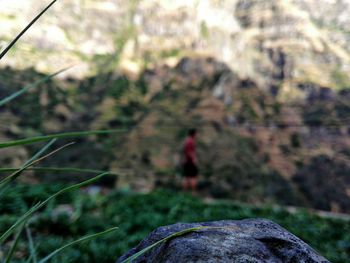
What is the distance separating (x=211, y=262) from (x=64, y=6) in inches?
2087

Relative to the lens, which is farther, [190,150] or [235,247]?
[190,150]

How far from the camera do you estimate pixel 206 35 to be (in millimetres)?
46688

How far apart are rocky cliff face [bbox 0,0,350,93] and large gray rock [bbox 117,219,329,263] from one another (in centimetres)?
4077

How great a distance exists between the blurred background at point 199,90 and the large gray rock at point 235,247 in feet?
35.4

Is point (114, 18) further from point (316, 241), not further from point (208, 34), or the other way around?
point (316, 241)

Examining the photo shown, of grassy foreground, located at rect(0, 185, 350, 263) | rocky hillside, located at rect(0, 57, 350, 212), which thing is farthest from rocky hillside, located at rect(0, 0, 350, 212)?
grassy foreground, located at rect(0, 185, 350, 263)

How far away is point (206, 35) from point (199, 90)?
402 inches

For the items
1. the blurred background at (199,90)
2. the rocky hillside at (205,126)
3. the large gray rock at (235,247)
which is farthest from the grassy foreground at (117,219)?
the rocky hillside at (205,126)

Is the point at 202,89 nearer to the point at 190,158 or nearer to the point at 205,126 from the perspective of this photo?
the point at 205,126

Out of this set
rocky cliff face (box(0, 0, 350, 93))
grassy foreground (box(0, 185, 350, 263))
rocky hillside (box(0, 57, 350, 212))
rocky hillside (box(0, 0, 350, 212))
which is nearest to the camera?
grassy foreground (box(0, 185, 350, 263))

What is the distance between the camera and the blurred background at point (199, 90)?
87.0 feet

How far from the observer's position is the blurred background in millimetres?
26516

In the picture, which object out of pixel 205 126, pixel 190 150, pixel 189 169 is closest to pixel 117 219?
pixel 190 150

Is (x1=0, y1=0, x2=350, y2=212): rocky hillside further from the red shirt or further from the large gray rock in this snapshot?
the large gray rock
